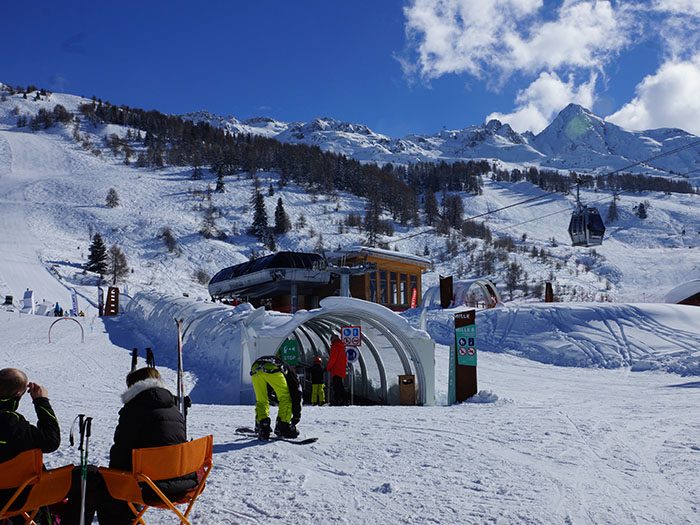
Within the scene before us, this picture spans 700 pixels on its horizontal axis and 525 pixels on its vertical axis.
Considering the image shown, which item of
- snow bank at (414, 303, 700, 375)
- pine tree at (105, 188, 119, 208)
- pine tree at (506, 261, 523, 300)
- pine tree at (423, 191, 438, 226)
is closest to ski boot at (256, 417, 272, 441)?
snow bank at (414, 303, 700, 375)

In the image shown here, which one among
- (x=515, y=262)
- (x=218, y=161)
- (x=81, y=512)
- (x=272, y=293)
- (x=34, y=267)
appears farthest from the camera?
(x=218, y=161)

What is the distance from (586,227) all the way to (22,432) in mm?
21909

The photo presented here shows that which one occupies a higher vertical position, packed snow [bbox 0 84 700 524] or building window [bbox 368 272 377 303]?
building window [bbox 368 272 377 303]

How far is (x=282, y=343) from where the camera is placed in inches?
510

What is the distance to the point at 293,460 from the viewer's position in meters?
6.05

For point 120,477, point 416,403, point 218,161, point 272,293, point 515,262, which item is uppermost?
point 218,161

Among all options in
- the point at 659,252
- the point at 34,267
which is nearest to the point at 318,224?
the point at 34,267

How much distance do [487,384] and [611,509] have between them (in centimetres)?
1189

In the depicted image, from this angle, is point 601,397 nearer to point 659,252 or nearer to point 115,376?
point 115,376

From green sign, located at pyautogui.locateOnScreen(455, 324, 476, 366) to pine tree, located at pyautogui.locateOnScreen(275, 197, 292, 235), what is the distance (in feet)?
229

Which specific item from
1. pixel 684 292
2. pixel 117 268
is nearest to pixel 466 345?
pixel 684 292

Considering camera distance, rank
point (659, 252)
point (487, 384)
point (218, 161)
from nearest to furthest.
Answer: point (487, 384) < point (659, 252) < point (218, 161)

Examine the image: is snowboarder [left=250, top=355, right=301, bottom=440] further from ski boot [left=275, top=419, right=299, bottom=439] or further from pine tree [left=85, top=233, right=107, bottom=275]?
pine tree [left=85, top=233, right=107, bottom=275]

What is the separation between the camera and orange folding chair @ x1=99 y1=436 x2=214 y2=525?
3.52 m
